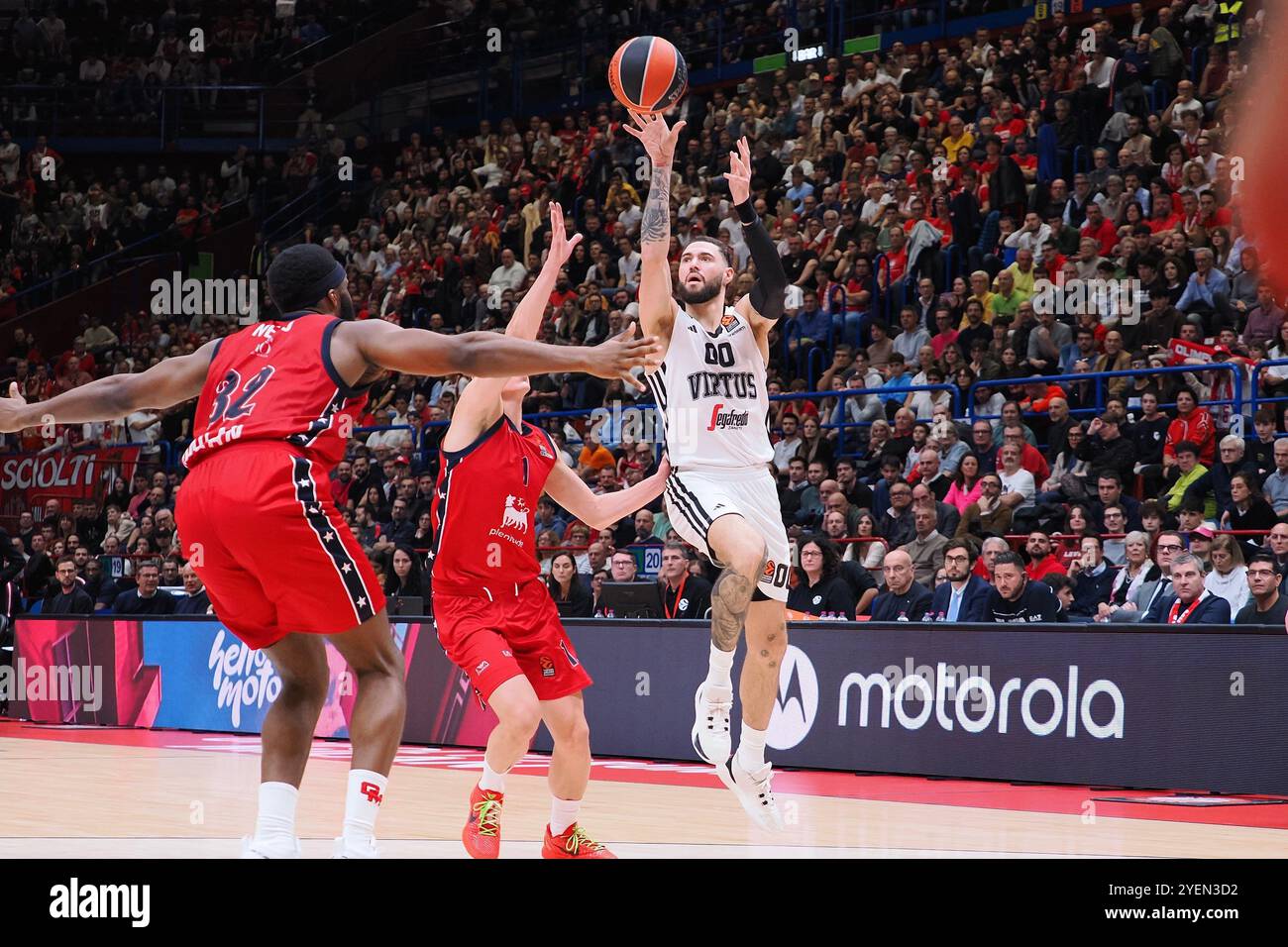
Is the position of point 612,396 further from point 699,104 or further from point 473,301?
point 699,104

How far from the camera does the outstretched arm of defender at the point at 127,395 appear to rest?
18.7 ft

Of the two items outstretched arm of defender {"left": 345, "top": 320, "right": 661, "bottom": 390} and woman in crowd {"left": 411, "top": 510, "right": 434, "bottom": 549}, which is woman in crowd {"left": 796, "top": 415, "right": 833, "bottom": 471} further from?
outstretched arm of defender {"left": 345, "top": 320, "right": 661, "bottom": 390}

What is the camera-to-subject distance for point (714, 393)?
8.05 metres

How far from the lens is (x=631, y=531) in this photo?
16.8 metres

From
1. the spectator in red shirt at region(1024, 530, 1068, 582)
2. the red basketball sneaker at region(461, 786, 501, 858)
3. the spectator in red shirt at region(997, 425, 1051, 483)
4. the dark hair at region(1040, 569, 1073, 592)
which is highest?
the spectator in red shirt at region(997, 425, 1051, 483)

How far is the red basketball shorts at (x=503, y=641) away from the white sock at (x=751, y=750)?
3.97 feet

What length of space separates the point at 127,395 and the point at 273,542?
0.91 metres

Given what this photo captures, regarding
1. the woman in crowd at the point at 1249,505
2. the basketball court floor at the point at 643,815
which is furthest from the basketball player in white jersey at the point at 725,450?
the woman in crowd at the point at 1249,505

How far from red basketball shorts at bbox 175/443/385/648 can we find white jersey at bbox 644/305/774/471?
9.64ft

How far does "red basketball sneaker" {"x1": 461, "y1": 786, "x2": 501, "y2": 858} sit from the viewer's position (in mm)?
6488

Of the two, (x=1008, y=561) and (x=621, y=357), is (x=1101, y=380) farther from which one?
(x=621, y=357)

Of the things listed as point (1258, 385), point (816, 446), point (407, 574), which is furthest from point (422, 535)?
point (1258, 385)

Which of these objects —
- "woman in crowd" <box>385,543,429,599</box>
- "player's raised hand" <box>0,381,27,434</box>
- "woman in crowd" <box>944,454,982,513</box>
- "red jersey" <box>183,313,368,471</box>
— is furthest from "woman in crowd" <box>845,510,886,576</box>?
"player's raised hand" <box>0,381,27,434</box>

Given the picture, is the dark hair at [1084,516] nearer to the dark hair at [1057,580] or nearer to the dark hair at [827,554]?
the dark hair at [1057,580]
